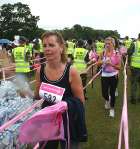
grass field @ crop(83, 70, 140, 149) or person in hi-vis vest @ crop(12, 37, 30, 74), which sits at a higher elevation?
person in hi-vis vest @ crop(12, 37, 30, 74)

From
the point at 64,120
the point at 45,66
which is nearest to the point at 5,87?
the point at 45,66

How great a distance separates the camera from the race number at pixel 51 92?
15.1 feet

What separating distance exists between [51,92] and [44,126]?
1.57ft

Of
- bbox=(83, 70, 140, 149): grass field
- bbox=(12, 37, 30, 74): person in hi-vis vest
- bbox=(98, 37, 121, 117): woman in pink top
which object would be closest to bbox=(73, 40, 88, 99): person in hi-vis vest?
bbox=(83, 70, 140, 149): grass field

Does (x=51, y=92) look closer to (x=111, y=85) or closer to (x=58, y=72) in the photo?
(x=58, y=72)

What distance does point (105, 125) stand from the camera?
30.5ft

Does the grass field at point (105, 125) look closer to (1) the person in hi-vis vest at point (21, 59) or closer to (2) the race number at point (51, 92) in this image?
(1) the person in hi-vis vest at point (21, 59)

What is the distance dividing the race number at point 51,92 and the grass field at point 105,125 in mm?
3091

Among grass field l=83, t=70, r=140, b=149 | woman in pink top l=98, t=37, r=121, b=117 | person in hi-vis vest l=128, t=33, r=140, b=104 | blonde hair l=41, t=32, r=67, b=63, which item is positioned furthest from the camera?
person in hi-vis vest l=128, t=33, r=140, b=104

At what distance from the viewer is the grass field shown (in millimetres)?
7887

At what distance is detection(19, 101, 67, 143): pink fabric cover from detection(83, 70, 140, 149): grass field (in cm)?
340

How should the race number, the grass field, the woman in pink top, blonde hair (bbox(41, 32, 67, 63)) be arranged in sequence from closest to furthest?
the race number, blonde hair (bbox(41, 32, 67, 63)), the grass field, the woman in pink top

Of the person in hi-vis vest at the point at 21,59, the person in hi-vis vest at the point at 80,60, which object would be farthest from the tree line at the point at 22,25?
the person in hi-vis vest at the point at 80,60

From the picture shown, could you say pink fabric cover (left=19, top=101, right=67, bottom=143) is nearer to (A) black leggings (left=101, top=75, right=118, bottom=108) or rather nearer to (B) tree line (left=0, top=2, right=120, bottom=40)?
(A) black leggings (left=101, top=75, right=118, bottom=108)
